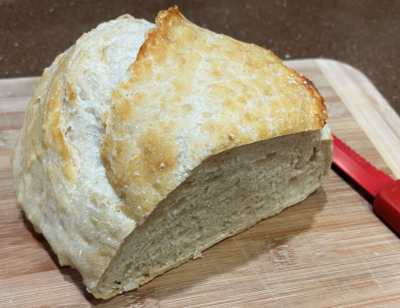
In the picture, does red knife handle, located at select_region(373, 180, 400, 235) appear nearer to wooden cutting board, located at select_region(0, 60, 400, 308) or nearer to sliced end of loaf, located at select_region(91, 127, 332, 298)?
wooden cutting board, located at select_region(0, 60, 400, 308)

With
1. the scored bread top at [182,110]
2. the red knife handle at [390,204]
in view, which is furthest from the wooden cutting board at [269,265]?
the scored bread top at [182,110]

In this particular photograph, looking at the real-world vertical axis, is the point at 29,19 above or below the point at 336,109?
above

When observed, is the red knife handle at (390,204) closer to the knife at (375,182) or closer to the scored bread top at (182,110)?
the knife at (375,182)

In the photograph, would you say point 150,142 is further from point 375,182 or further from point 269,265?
point 375,182

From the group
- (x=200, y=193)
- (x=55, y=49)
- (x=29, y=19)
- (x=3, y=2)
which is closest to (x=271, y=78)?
(x=200, y=193)

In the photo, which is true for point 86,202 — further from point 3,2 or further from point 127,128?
point 3,2

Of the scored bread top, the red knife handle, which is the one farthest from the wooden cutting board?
the scored bread top
